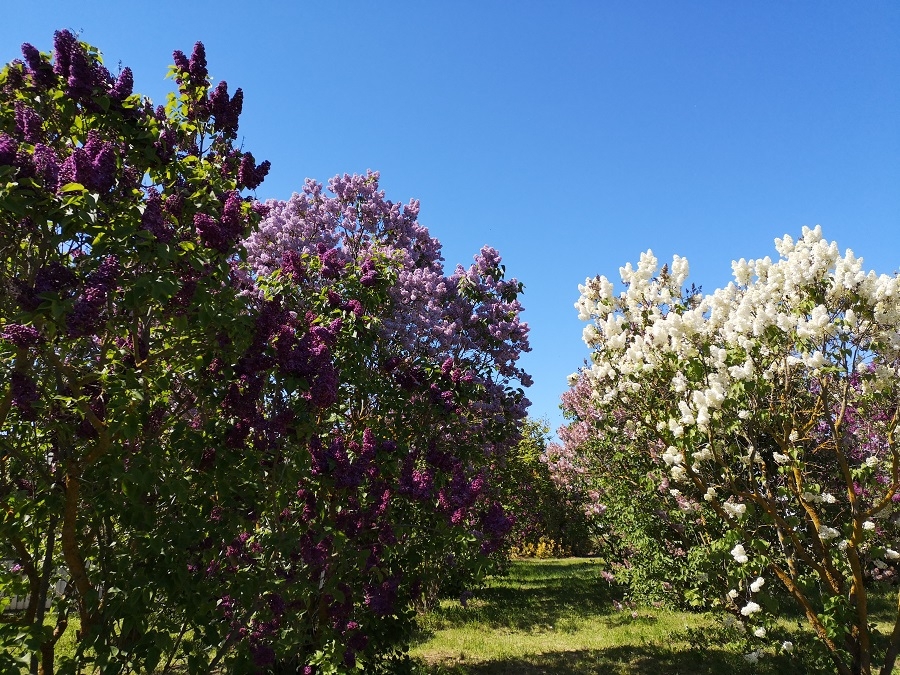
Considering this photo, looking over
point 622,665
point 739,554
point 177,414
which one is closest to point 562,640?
point 622,665

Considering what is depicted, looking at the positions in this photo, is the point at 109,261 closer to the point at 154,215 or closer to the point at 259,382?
the point at 154,215

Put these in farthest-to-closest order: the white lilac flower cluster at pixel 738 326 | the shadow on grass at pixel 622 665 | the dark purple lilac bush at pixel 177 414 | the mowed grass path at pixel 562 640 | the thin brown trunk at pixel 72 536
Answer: the mowed grass path at pixel 562 640 → the shadow on grass at pixel 622 665 → the white lilac flower cluster at pixel 738 326 → the thin brown trunk at pixel 72 536 → the dark purple lilac bush at pixel 177 414

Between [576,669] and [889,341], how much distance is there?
5916 mm

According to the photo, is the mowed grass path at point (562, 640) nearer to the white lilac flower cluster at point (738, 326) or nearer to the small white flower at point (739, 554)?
the small white flower at point (739, 554)

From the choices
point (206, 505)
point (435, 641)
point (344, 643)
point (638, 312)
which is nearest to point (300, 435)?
point (206, 505)

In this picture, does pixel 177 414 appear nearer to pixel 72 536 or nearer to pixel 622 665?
pixel 72 536

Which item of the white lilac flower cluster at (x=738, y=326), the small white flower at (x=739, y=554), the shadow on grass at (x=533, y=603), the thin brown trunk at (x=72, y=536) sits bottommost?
the shadow on grass at (x=533, y=603)

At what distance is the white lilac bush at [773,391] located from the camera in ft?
16.4

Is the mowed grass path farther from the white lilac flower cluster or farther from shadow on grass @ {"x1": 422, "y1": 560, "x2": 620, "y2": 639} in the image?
the white lilac flower cluster

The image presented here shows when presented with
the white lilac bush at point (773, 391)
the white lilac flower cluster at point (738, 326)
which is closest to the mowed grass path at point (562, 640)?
the white lilac bush at point (773, 391)

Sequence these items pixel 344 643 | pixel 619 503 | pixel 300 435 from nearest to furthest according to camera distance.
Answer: pixel 300 435 < pixel 344 643 < pixel 619 503

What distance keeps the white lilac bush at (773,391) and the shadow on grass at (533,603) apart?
19.3 feet

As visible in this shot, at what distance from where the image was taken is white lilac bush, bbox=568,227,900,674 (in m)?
4.99

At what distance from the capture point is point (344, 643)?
16.7 ft
